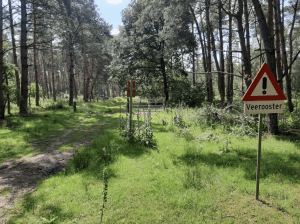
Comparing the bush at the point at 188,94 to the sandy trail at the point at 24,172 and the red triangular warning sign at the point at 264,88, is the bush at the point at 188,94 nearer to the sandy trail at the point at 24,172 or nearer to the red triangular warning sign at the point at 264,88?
the sandy trail at the point at 24,172

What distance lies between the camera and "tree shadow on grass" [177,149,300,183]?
170 inches

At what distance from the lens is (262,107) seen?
11.2 feet

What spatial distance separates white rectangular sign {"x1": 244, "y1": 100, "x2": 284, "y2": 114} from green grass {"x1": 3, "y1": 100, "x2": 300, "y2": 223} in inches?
67.1

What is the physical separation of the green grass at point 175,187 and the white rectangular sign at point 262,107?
1.70 m

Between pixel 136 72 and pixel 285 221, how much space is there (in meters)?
19.8

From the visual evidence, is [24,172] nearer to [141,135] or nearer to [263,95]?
[141,135]

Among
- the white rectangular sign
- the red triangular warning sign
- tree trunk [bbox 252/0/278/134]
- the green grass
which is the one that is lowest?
the green grass

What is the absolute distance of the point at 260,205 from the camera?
3381 millimetres

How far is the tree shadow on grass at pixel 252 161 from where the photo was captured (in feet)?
14.2

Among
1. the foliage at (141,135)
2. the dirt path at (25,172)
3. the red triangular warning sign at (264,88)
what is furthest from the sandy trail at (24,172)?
the red triangular warning sign at (264,88)

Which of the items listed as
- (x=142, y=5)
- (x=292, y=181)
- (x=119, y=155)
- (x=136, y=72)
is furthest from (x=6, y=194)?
(x=142, y=5)

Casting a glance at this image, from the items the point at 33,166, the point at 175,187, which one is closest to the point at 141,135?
the point at 175,187

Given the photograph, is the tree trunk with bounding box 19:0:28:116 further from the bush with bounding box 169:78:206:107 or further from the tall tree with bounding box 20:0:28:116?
the bush with bounding box 169:78:206:107

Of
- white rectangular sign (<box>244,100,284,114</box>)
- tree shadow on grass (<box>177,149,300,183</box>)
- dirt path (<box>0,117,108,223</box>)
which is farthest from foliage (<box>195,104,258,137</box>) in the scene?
dirt path (<box>0,117,108,223</box>)
